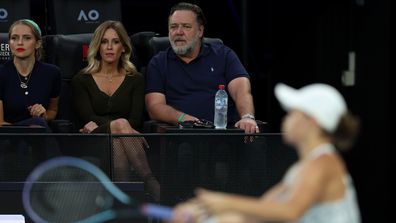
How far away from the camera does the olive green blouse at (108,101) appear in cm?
695

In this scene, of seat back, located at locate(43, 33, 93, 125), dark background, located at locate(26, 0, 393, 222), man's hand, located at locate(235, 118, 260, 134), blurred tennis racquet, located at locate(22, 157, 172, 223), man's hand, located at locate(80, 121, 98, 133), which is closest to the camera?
blurred tennis racquet, located at locate(22, 157, 172, 223)

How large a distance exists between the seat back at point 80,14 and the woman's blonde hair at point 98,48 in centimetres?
115

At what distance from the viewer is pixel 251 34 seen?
9.48 metres

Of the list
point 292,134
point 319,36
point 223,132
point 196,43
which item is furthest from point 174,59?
point 292,134

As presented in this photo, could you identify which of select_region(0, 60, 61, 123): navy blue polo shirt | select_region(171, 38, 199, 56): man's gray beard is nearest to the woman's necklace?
select_region(0, 60, 61, 123): navy blue polo shirt

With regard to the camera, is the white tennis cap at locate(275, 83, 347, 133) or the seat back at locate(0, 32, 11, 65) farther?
the seat back at locate(0, 32, 11, 65)

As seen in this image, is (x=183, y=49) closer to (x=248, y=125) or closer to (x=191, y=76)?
(x=191, y=76)

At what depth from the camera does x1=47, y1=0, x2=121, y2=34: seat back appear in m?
8.30

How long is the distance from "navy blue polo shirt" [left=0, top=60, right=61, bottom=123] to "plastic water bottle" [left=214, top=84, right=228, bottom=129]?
980mm

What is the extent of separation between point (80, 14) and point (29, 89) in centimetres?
145

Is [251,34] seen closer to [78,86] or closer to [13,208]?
[78,86]

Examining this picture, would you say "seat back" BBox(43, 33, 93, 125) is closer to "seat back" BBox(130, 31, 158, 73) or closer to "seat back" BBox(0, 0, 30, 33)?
"seat back" BBox(130, 31, 158, 73)

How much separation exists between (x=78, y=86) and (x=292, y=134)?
321cm

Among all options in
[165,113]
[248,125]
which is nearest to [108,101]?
[165,113]
